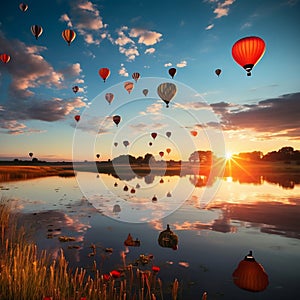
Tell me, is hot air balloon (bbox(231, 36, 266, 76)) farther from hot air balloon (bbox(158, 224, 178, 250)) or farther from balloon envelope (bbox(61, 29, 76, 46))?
balloon envelope (bbox(61, 29, 76, 46))

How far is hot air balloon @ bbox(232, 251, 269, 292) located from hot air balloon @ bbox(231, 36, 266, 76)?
15.9 meters

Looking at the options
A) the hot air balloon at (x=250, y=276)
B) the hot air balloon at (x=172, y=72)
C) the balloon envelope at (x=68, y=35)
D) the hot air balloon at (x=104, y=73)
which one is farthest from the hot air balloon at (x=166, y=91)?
the hot air balloon at (x=250, y=276)

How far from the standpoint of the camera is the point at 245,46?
20.0m

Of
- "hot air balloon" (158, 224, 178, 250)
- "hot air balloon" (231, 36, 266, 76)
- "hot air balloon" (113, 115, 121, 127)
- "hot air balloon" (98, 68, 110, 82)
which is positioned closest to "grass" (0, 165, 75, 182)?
"hot air balloon" (113, 115, 121, 127)

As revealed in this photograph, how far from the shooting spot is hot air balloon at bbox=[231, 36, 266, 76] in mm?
19734

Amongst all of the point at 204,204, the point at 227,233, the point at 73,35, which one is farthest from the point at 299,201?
the point at 73,35

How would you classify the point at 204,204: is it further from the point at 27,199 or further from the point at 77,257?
the point at 27,199

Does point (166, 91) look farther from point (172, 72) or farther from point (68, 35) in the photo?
point (68, 35)

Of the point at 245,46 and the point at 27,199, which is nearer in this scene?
the point at 245,46

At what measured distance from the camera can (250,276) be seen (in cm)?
875

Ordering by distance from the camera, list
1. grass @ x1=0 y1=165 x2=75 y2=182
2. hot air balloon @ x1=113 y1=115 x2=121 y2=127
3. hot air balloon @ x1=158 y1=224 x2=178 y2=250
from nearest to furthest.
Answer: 1. hot air balloon @ x1=158 y1=224 x2=178 y2=250
2. hot air balloon @ x1=113 y1=115 x2=121 y2=127
3. grass @ x1=0 y1=165 x2=75 y2=182

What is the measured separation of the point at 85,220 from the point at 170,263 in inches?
314

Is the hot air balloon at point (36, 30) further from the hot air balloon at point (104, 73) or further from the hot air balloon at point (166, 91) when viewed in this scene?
the hot air balloon at point (166, 91)

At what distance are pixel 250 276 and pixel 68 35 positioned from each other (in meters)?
28.8
